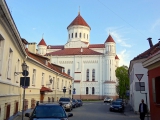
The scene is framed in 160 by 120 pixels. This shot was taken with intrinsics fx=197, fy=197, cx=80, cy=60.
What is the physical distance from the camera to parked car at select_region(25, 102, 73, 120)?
25.7ft

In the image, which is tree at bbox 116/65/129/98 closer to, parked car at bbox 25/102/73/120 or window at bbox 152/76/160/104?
window at bbox 152/76/160/104

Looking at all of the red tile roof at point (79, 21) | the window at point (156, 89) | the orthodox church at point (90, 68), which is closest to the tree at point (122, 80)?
the orthodox church at point (90, 68)

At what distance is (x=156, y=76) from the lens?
38.9 feet

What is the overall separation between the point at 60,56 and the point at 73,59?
4984 millimetres

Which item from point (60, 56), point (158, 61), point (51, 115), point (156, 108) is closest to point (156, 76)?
point (158, 61)

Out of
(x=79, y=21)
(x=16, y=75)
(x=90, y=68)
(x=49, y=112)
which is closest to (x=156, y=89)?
(x=49, y=112)

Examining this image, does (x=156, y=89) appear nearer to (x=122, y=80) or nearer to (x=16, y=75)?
(x=16, y=75)

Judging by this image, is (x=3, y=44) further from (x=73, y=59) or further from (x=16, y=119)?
(x=73, y=59)

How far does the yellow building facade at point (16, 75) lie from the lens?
1072 cm

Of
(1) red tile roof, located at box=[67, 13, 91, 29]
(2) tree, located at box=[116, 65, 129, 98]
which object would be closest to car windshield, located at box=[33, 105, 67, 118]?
(2) tree, located at box=[116, 65, 129, 98]

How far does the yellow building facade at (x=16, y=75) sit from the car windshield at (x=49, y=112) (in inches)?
140

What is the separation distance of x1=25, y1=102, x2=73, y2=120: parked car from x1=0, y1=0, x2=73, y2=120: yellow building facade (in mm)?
3511

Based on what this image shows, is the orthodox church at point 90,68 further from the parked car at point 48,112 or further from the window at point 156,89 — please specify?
the parked car at point 48,112

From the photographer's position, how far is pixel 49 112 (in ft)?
27.1
